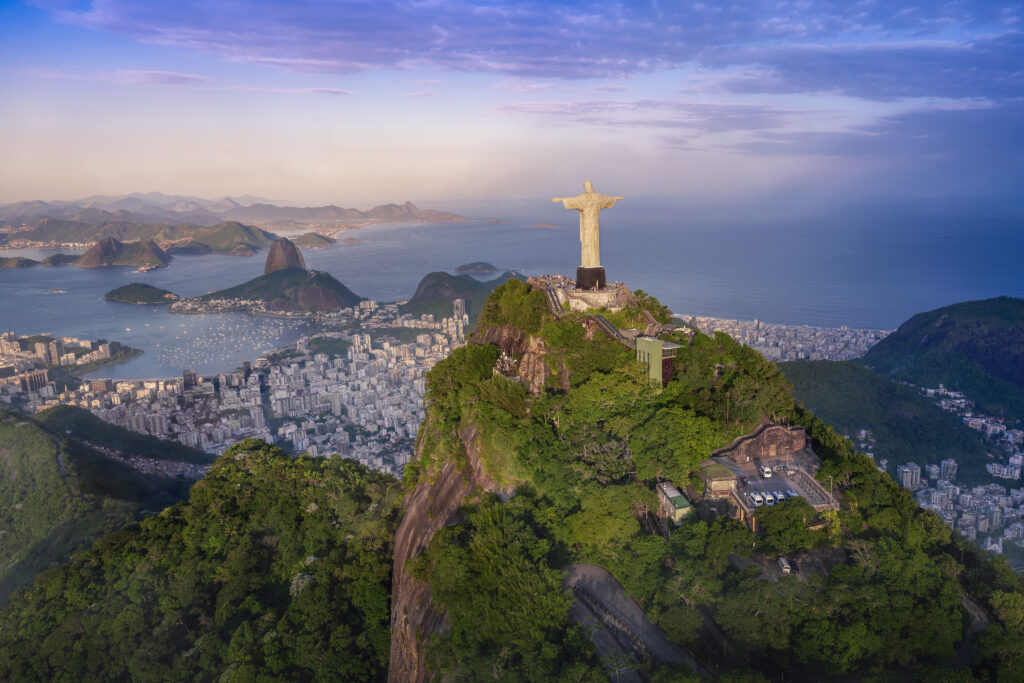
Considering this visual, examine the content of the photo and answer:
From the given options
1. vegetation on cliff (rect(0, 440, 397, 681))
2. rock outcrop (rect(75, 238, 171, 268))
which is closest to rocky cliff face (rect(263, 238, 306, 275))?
rock outcrop (rect(75, 238, 171, 268))

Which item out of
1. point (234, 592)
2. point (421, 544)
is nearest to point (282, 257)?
point (234, 592)

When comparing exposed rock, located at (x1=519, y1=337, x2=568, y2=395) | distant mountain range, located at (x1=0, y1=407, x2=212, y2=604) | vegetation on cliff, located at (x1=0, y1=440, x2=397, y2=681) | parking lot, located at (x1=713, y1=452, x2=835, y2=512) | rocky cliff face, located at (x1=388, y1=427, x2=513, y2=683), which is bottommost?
distant mountain range, located at (x1=0, y1=407, x2=212, y2=604)

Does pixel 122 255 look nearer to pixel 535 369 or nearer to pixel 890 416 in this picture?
pixel 535 369

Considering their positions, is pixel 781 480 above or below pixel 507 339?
below

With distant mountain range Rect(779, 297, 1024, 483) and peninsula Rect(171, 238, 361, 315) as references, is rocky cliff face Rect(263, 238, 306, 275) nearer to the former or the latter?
peninsula Rect(171, 238, 361, 315)

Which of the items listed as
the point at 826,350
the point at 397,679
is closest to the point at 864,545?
the point at 397,679

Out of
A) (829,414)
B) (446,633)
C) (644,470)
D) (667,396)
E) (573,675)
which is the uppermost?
(667,396)

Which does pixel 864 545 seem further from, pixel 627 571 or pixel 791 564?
pixel 627 571
